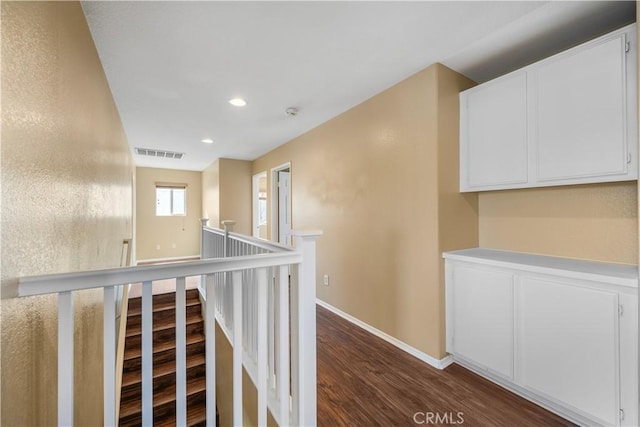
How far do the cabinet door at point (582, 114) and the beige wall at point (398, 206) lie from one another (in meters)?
0.60

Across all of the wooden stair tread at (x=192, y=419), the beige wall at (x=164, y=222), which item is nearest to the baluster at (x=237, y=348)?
the wooden stair tread at (x=192, y=419)

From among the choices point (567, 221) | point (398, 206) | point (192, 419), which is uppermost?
point (398, 206)

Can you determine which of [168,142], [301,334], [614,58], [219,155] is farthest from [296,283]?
[219,155]

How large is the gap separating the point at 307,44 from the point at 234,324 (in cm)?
189

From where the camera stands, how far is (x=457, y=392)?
179cm

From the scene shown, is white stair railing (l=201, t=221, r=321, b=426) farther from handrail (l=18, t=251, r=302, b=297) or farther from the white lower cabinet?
the white lower cabinet

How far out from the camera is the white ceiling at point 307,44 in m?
1.55

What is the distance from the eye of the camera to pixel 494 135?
2.07 metres

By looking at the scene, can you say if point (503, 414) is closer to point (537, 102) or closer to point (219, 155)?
point (537, 102)

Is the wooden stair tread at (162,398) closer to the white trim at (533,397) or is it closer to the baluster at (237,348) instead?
the baluster at (237,348)

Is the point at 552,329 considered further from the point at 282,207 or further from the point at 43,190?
the point at 282,207

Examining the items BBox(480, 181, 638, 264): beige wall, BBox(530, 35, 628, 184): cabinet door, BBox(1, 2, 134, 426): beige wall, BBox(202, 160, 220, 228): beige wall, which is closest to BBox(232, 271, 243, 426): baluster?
BBox(1, 2, 134, 426): beige wall

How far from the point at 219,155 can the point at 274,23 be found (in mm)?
4108

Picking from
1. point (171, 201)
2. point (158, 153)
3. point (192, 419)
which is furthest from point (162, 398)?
point (171, 201)
